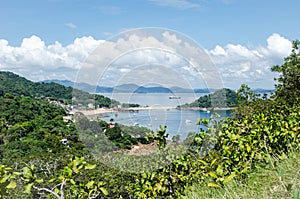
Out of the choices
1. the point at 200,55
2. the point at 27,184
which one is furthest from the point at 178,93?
the point at 27,184

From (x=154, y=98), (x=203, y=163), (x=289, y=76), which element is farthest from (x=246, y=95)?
(x=203, y=163)

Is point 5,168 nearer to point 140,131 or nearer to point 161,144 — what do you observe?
point 161,144

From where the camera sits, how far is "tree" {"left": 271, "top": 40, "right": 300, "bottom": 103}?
9.48m

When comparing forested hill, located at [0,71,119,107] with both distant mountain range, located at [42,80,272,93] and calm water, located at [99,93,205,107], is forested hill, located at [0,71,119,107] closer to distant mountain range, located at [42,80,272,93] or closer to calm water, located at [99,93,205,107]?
calm water, located at [99,93,205,107]

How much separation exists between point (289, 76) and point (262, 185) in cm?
882

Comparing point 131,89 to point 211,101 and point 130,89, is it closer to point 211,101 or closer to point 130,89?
point 130,89

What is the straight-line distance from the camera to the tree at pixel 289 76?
9.48 m

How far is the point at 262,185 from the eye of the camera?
2.24 meters

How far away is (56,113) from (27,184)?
5595 cm

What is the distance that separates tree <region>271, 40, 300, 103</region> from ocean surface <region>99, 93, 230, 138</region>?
18.5 ft

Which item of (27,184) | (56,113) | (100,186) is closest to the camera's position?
(27,184)

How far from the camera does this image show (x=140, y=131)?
397cm

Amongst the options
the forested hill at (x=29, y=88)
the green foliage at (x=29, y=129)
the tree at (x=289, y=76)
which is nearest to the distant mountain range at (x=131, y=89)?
the tree at (x=289, y=76)

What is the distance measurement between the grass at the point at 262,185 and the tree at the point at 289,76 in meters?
6.88
